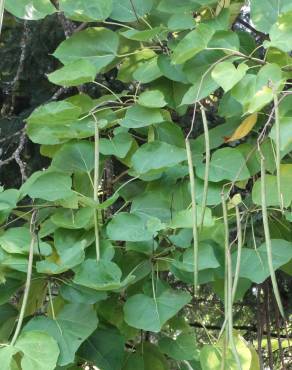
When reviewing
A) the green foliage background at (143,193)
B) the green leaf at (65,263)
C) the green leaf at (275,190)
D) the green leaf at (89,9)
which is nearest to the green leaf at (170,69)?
the green foliage background at (143,193)

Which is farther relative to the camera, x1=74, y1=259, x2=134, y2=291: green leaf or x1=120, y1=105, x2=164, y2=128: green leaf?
x1=120, y1=105, x2=164, y2=128: green leaf

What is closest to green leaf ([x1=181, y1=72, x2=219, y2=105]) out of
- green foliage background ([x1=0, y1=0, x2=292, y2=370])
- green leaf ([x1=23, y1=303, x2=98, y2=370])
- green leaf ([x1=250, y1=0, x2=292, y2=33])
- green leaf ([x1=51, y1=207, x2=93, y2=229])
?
green foliage background ([x1=0, y1=0, x2=292, y2=370])

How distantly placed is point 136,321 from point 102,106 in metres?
0.38

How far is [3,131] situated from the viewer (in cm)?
154

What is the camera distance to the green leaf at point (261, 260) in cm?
90

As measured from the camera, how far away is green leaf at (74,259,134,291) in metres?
0.83

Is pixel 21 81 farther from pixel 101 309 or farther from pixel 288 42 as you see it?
pixel 288 42

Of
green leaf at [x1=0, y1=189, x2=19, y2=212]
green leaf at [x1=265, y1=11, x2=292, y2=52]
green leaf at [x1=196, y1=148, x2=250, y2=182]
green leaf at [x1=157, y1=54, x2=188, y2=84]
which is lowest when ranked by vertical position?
green leaf at [x1=0, y1=189, x2=19, y2=212]

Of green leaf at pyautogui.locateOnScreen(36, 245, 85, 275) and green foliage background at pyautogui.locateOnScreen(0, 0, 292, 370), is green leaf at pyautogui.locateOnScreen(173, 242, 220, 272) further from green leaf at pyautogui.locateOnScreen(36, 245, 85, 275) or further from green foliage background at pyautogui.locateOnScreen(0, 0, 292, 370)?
green leaf at pyautogui.locateOnScreen(36, 245, 85, 275)

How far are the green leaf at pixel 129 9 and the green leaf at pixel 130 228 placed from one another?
0.32 metres

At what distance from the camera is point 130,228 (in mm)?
888

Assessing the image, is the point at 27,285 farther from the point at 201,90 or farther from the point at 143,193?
the point at 201,90

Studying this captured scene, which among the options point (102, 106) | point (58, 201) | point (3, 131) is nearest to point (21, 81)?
point (3, 131)

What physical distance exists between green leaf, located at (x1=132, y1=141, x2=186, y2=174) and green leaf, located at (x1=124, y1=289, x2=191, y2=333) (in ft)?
0.60
